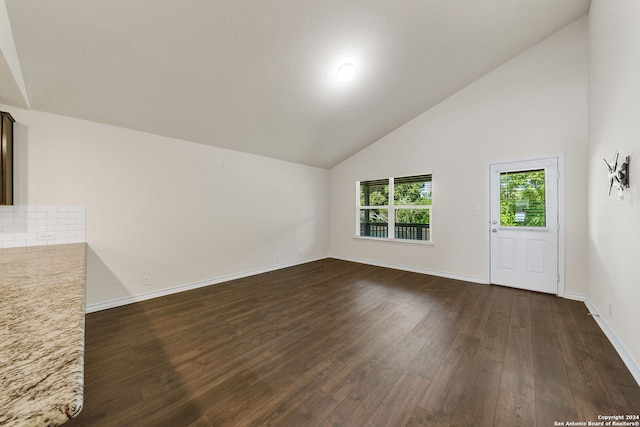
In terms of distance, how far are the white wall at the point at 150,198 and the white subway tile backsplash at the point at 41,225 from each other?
8 centimetres

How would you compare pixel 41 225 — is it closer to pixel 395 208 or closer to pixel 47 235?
pixel 47 235

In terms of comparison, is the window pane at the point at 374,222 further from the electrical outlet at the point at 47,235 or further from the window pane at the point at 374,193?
the electrical outlet at the point at 47,235

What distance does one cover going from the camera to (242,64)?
8.71 ft

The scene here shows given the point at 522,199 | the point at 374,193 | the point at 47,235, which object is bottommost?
the point at 47,235

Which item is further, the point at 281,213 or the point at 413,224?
the point at 281,213

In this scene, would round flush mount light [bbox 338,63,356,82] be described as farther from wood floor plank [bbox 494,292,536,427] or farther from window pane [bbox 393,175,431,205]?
wood floor plank [bbox 494,292,536,427]

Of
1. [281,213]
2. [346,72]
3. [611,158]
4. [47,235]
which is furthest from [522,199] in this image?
[47,235]

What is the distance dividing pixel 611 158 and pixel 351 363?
314 centimetres

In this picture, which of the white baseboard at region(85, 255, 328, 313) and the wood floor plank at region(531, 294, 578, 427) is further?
the white baseboard at region(85, 255, 328, 313)

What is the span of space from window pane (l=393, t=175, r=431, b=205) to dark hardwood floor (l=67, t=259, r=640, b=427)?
207 cm

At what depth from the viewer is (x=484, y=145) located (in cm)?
397

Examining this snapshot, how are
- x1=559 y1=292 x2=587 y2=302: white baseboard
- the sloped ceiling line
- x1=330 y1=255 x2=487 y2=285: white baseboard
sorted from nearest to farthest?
the sloped ceiling line < x1=559 y1=292 x2=587 y2=302: white baseboard < x1=330 y1=255 x2=487 y2=285: white baseboard

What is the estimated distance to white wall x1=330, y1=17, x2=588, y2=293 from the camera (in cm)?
327

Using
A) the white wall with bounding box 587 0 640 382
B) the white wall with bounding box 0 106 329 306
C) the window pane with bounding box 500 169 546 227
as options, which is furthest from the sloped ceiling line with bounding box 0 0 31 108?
the window pane with bounding box 500 169 546 227
